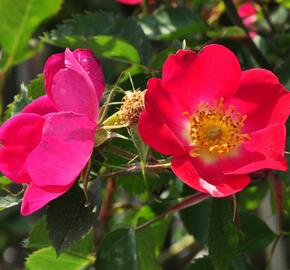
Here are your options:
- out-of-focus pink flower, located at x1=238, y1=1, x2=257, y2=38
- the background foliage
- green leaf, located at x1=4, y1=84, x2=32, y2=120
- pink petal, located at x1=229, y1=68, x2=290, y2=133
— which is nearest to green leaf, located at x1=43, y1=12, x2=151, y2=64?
the background foliage

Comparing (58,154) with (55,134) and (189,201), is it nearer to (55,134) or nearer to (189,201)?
(55,134)

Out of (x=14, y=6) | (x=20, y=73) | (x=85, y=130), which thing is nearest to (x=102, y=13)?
(x=14, y=6)

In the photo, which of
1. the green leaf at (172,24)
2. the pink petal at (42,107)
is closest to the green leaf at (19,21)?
the green leaf at (172,24)

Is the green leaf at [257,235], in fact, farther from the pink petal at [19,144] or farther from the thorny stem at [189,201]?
the pink petal at [19,144]

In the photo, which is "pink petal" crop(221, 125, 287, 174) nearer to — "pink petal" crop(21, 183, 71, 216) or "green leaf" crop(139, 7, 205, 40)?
"pink petal" crop(21, 183, 71, 216)

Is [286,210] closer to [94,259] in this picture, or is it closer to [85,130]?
[94,259]

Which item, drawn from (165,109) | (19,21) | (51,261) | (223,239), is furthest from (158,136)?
(19,21)

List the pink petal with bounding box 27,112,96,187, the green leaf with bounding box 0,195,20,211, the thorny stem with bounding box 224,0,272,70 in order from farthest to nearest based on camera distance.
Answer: the thorny stem with bounding box 224,0,272,70, the green leaf with bounding box 0,195,20,211, the pink petal with bounding box 27,112,96,187
